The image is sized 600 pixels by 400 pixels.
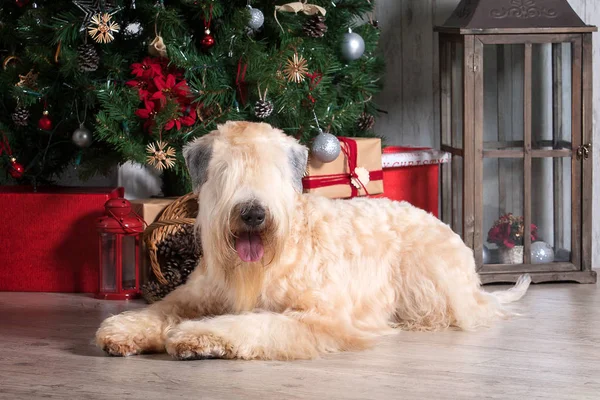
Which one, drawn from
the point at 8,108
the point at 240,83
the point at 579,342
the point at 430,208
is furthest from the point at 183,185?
the point at 579,342

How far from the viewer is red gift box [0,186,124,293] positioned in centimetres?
435

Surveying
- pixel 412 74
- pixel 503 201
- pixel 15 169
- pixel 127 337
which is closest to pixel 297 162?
pixel 127 337

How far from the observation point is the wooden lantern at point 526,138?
14.2 feet

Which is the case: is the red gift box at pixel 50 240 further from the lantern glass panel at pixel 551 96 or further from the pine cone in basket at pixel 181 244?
the lantern glass panel at pixel 551 96

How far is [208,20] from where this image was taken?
404cm

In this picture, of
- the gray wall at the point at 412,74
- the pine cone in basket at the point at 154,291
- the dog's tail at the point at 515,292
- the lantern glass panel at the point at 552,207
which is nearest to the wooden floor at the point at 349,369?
the dog's tail at the point at 515,292

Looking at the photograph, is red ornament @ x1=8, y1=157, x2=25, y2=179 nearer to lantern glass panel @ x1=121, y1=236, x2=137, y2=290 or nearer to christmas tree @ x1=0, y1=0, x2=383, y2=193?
christmas tree @ x1=0, y1=0, x2=383, y2=193

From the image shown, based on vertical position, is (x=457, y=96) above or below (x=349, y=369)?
above

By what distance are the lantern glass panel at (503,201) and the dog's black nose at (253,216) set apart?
1.78 m

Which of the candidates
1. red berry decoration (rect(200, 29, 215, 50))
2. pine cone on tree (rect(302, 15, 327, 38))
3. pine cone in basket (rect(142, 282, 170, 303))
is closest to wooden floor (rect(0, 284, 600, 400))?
pine cone in basket (rect(142, 282, 170, 303))

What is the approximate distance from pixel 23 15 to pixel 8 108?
54cm

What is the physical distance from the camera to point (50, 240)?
4.37 meters

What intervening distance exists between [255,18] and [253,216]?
1409 mm

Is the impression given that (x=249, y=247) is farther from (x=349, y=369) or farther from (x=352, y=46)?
(x=352, y=46)
